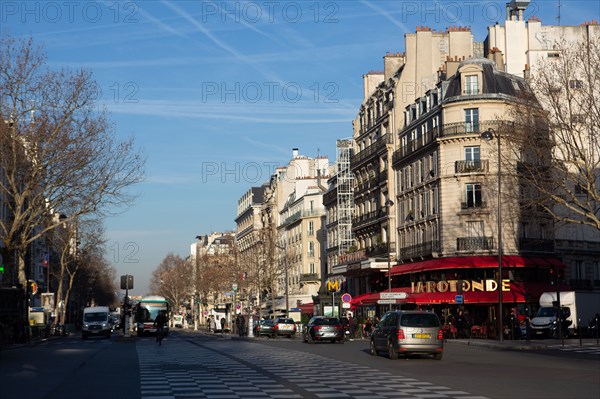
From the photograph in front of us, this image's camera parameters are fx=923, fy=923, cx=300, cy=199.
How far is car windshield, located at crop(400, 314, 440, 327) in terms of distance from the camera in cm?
3005

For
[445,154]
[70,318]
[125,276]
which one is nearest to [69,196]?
[125,276]

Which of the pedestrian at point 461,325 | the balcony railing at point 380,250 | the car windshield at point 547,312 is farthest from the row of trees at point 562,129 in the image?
the balcony railing at point 380,250

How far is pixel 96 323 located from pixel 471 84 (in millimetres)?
32475

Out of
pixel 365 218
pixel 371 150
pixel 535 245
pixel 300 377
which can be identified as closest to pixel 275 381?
pixel 300 377

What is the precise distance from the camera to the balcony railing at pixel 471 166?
211 feet

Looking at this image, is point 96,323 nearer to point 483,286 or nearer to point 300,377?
point 483,286

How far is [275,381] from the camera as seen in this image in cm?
2077

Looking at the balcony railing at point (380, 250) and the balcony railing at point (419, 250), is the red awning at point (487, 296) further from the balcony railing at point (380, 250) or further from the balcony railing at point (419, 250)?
the balcony railing at point (380, 250)

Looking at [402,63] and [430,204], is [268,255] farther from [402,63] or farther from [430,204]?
[430,204]

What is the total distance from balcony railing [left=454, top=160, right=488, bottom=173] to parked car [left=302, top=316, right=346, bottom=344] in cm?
2008

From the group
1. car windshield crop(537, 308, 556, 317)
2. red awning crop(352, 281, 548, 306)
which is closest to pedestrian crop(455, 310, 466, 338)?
red awning crop(352, 281, 548, 306)

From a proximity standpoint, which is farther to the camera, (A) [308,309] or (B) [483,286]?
(A) [308,309]

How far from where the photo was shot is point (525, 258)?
6394 cm

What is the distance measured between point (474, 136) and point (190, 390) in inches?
1920
